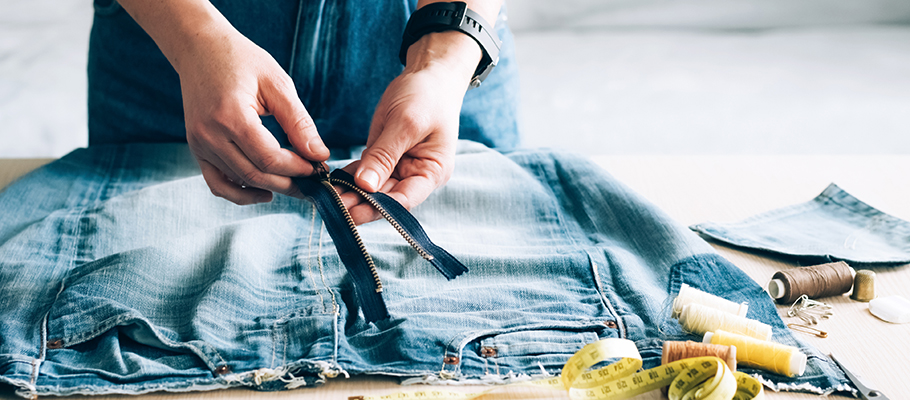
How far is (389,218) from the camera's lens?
0.77 m

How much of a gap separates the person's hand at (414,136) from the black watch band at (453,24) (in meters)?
0.04

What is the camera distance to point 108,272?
772 millimetres

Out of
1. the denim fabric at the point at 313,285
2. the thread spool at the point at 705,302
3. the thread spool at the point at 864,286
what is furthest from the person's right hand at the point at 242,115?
the thread spool at the point at 864,286

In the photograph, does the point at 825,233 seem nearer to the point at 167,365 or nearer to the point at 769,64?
the point at 167,365

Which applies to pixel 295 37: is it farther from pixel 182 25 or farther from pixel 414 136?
pixel 414 136

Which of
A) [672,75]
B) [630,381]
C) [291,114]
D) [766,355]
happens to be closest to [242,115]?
[291,114]

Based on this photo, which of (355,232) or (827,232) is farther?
(827,232)

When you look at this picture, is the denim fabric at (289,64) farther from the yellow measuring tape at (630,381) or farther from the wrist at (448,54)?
the yellow measuring tape at (630,381)

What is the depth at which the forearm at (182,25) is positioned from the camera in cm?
82

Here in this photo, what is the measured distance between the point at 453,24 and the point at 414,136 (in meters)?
0.24

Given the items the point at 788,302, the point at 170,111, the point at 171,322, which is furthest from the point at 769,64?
the point at 171,322

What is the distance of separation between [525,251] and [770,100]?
93.3 inches

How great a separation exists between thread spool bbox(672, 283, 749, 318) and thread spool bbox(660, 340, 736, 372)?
0.25 ft

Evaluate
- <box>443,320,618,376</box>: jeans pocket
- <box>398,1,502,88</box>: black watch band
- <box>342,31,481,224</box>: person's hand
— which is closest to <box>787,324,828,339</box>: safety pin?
<box>443,320,618,376</box>: jeans pocket
